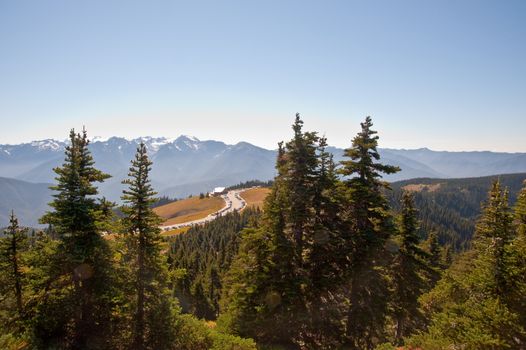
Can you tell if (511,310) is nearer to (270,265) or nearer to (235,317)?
(270,265)

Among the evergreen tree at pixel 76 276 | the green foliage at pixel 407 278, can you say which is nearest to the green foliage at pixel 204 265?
the evergreen tree at pixel 76 276

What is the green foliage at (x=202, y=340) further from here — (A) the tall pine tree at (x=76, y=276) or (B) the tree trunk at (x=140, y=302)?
(A) the tall pine tree at (x=76, y=276)

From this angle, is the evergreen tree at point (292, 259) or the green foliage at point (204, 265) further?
the green foliage at point (204, 265)

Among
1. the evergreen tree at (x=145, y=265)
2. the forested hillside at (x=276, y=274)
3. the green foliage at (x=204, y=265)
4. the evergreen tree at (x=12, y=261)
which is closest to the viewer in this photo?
the forested hillside at (x=276, y=274)

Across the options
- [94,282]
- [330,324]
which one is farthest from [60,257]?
[330,324]

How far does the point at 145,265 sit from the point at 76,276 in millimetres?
3698

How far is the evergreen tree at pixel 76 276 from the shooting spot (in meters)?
16.9

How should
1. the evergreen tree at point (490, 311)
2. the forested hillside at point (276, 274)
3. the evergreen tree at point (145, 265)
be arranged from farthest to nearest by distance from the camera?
1. the evergreen tree at point (145, 265)
2. the forested hillside at point (276, 274)
3. the evergreen tree at point (490, 311)

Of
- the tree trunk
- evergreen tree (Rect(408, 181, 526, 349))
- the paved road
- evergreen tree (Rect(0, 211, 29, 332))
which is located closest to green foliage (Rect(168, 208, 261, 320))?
the tree trunk

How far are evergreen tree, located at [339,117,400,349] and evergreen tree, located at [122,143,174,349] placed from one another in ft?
36.0

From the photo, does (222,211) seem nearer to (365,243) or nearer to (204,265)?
(204,265)

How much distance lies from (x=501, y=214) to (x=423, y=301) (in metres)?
12.7

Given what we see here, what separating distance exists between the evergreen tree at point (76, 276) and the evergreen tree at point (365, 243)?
14079mm

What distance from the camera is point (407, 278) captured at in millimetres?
25203
